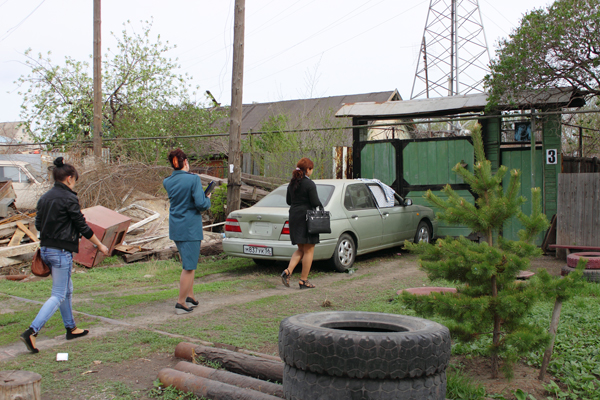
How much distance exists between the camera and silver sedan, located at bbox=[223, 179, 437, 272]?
7.95 meters

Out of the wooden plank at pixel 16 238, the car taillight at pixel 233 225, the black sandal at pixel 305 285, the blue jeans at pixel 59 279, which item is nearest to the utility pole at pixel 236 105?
the car taillight at pixel 233 225

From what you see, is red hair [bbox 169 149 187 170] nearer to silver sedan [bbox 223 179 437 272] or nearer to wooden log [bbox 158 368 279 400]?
silver sedan [bbox 223 179 437 272]

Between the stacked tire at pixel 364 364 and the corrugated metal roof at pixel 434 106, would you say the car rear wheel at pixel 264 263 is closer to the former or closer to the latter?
the corrugated metal roof at pixel 434 106

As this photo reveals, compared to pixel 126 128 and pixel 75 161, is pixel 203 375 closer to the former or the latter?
pixel 75 161

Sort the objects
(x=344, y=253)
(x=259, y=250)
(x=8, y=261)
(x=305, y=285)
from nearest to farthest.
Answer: (x=305, y=285) → (x=259, y=250) → (x=344, y=253) → (x=8, y=261)

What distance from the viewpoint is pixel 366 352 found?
8.47 ft

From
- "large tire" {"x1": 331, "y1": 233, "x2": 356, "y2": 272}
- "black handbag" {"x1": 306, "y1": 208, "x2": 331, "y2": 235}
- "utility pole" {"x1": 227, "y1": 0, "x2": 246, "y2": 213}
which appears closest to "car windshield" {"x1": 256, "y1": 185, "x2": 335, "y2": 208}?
"large tire" {"x1": 331, "y1": 233, "x2": 356, "y2": 272}

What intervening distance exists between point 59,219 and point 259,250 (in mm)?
3836

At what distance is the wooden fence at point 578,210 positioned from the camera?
8.84 m

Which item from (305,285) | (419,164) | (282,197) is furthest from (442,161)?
(305,285)

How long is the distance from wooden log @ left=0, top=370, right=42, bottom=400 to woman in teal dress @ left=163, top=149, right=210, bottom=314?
2910mm

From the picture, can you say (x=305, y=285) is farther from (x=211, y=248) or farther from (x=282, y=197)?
(x=211, y=248)

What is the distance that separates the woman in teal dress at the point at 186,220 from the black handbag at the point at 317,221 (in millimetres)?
1695

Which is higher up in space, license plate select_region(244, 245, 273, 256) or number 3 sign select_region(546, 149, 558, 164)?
number 3 sign select_region(546, 149, 558, 164)
